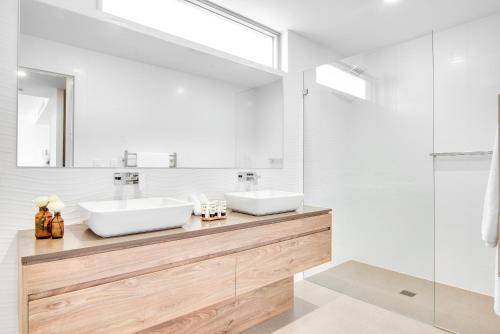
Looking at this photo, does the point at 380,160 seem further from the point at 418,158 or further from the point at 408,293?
the point at 408,293

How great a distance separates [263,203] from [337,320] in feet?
3.70

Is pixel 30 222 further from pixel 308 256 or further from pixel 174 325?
pixel 308 256

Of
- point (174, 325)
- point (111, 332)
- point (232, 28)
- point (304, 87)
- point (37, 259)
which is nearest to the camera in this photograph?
point (37, 259)

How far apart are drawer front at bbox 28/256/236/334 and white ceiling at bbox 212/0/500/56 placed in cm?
205

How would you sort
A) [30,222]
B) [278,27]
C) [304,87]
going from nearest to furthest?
[30,222] → [278,27] → [304,87]

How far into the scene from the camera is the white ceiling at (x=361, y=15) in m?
2.32

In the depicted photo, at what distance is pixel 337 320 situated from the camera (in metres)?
2.17

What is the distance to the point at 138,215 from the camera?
134cm

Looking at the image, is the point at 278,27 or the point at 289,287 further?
the point at 278,27

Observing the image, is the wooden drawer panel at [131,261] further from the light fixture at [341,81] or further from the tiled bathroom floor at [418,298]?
the light fixture at [341,81]

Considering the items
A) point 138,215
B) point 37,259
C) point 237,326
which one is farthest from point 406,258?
point 37,259

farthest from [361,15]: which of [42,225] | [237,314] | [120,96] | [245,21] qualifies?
[42,225]

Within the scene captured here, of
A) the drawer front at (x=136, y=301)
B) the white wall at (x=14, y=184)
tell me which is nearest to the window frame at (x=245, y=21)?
the white wall at (x=14, y=184)

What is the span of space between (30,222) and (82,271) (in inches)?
23.9
